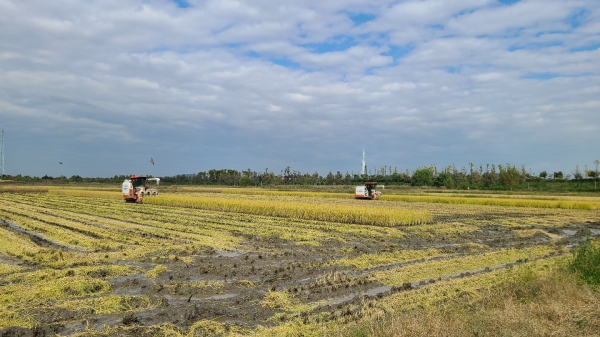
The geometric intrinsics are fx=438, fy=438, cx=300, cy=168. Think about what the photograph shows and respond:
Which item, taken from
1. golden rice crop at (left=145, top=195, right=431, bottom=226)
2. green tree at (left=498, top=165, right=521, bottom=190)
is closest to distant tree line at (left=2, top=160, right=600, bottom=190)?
green tree at (left=498, top=165, right=521, bottom=190)

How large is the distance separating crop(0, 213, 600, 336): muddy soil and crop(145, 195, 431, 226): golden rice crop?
604 cm

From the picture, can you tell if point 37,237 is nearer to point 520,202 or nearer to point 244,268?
point 244,268

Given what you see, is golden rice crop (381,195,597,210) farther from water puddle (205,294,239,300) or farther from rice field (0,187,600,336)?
water puddle (205,294,239,300)

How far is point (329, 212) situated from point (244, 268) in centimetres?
1281

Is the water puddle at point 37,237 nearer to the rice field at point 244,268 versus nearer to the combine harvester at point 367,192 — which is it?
the rice field at point 244,268

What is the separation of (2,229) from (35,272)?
33.6 feet

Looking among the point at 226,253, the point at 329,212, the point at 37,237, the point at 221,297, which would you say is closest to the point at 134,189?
the point at 329,212

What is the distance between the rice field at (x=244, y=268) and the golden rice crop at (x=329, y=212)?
0.11 metres

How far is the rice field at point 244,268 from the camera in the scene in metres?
6.89

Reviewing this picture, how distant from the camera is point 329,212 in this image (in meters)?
23.2

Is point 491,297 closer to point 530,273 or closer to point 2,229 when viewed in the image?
point 530,273

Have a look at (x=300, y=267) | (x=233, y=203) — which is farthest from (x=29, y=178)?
(x=300, y=267)

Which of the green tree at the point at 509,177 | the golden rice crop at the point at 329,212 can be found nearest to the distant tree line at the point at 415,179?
the green tree at the point at 509,177

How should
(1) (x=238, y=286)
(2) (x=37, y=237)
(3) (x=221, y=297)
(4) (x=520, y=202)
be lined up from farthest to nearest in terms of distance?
(4) (x=520, y=202) → (2) (x=37, y=237) → (1) (x=238, y=286) → (3) (x=221, y=297)
